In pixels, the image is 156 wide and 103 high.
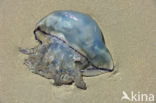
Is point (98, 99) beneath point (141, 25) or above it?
beneath

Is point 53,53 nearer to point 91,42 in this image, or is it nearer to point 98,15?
point 91,42

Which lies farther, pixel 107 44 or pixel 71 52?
pixel 107 44

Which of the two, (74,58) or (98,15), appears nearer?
(74,58)

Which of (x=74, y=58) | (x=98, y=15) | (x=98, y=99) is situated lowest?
(x=98, y=99)

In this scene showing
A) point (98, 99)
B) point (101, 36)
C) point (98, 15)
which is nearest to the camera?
point (98, 99)

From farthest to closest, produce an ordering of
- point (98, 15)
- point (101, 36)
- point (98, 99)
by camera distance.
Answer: point (98, 15)
point (101, 36)
point (98, 99)

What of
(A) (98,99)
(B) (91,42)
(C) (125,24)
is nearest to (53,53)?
(B) (91,42)
